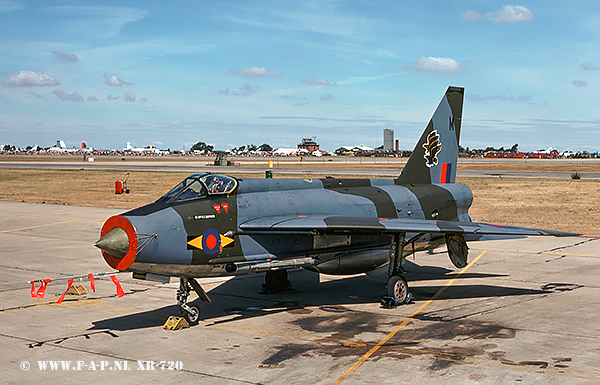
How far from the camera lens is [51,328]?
1173 centimetres

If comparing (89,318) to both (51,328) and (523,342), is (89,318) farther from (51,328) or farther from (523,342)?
(523,342)

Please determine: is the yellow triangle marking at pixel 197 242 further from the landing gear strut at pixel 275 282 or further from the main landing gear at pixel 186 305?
the landing gear strut at pixel 275 282

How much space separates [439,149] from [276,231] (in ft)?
27.5

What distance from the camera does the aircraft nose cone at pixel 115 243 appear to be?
1035cm

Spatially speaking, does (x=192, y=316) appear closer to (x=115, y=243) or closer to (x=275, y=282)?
(x=115, y=243)

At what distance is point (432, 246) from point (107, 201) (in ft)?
97.3

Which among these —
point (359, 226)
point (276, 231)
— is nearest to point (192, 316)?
point (276, 231)

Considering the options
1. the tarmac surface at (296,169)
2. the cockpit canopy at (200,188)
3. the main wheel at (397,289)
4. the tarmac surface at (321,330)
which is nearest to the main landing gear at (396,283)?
the main wheel at (397,289)

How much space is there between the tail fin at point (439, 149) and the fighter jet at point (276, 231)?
143 cm

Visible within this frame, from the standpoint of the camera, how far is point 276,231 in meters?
12.3

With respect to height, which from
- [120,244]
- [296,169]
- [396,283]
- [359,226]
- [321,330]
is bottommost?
[321,330]

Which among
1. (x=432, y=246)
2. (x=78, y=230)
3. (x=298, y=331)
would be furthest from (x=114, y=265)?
(x=78, y=230)

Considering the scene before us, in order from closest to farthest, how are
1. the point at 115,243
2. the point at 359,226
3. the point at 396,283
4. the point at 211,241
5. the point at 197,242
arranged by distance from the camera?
the point at 115,243, the point at 197,242, the point at 211,241, the point at 359,226, the point at 396,283

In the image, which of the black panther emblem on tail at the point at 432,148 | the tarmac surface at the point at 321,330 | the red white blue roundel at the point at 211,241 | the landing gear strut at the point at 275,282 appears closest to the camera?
the tarmac surface at the point at 321,330
